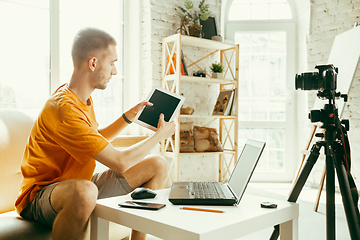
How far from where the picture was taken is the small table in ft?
2.96

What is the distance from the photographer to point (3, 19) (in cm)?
266

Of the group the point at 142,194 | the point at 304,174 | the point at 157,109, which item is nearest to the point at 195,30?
the point at 157,109

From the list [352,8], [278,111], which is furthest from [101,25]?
[352,8]

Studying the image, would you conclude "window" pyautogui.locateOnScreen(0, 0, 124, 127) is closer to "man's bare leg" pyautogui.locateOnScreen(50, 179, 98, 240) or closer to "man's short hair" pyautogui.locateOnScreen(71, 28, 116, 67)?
"man's short hair" pyautogui.locateOnScreen(71, 28, 116, 67)

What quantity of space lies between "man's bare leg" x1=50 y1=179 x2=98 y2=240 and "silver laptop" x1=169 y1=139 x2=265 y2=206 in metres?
0.30

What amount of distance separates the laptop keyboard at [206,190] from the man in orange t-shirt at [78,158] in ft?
0.86

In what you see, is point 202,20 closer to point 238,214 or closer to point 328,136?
Result: point 328,136

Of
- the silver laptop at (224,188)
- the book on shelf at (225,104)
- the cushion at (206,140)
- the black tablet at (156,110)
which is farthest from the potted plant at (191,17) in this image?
the silver laptop at (224,188)

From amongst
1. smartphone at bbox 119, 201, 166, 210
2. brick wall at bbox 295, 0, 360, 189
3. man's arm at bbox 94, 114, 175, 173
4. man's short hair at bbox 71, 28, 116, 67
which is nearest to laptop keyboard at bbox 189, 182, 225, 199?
smartphone at bbox 119, 201, 166, 210

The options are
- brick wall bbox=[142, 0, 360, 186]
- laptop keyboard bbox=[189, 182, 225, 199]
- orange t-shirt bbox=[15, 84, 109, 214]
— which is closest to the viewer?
laptop keyboard bbox=[189, 182, 225, 199]

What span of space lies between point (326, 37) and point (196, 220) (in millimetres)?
3416

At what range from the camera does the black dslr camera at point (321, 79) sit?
4.86 ft

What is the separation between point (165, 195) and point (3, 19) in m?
2.20

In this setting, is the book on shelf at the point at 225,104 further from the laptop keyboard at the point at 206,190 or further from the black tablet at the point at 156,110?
the laptop keyboard at the point at 206,190
